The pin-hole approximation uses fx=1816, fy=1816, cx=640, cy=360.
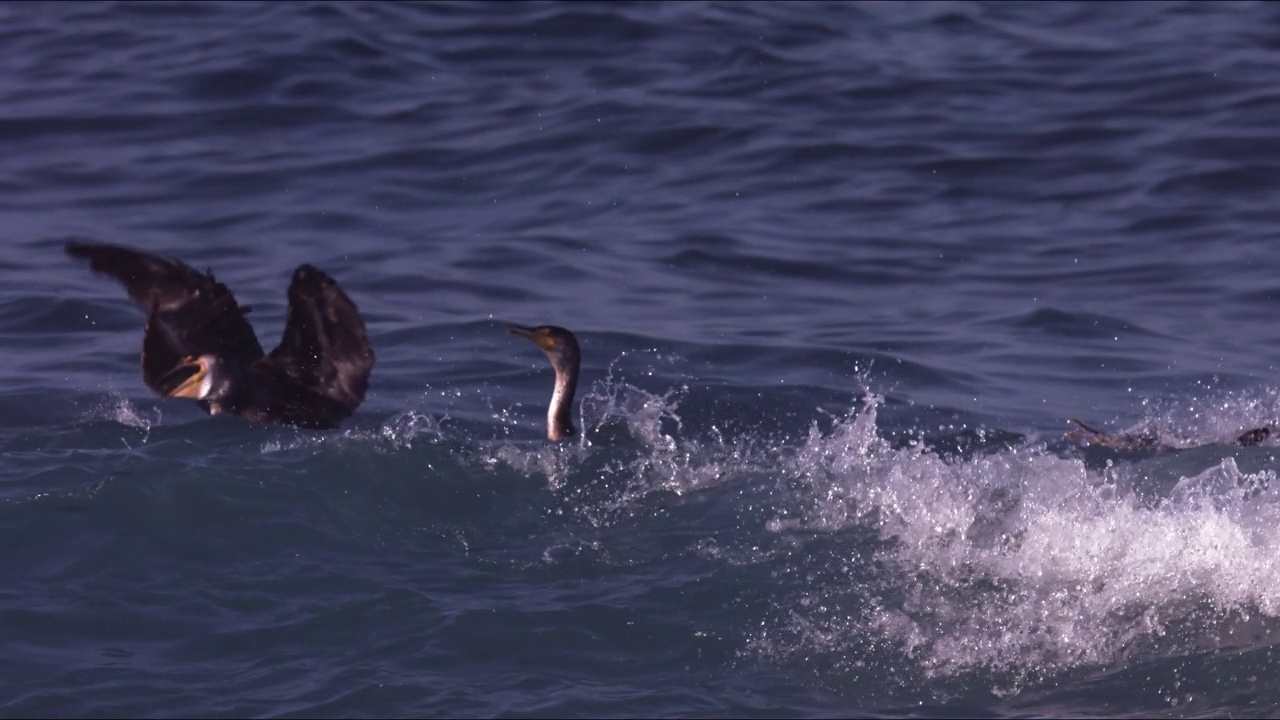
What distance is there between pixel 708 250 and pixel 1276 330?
388 centimetres

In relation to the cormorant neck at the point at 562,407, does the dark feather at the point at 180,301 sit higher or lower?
higher

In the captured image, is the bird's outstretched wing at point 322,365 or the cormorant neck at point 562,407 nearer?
the bird's outstretched wing at point 322,365

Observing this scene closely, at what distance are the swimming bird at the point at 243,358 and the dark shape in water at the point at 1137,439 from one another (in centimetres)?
352

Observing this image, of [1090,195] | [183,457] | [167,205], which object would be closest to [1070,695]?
[183,457]

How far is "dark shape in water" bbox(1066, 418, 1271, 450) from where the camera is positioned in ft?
28.5

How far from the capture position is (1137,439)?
8852mm

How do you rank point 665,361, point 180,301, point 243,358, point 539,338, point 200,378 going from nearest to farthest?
point 180,301 → point 200,378 → point 243,358 → point 539,338 → point 665,361

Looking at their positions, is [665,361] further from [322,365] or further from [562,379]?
[322,365]

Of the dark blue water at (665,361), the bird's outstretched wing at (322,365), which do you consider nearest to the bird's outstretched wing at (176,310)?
the bird's outstretched wing at (322,365)

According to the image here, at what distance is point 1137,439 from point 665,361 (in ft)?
9.64

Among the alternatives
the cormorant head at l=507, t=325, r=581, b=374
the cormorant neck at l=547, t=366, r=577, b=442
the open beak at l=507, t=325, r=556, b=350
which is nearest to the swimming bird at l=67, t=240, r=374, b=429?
the open beak at l=507, t=325, r=556, b=350

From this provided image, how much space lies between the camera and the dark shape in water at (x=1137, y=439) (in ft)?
28.5

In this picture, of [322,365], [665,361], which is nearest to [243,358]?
[322,365]

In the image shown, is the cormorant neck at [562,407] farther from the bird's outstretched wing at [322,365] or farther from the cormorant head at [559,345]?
the bird's outstretched wing at [322,365]
